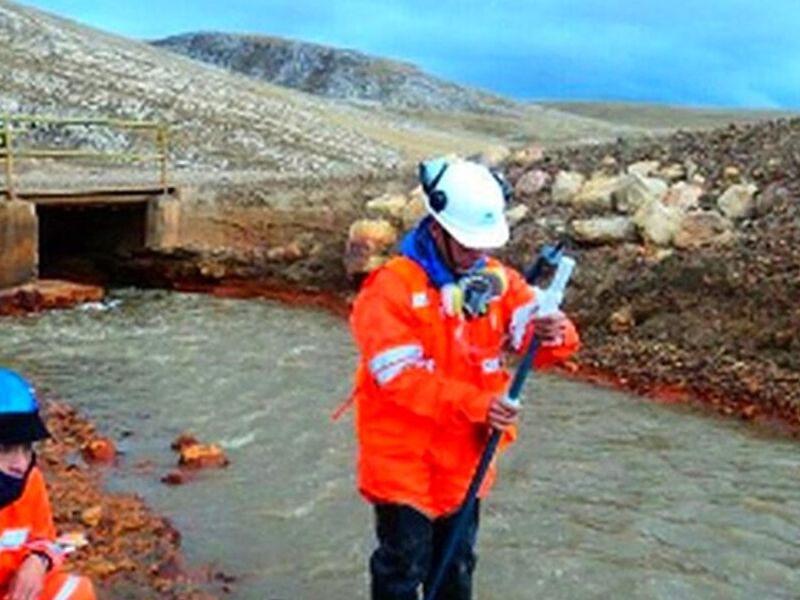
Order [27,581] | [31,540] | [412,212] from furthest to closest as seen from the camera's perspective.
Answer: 1. [412,212]
2. [31,540]
3. [27,581]

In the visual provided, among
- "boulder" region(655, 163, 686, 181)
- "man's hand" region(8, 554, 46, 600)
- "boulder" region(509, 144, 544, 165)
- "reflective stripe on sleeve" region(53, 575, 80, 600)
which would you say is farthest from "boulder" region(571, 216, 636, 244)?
"man's hand" region(8, 554, 46, 600)

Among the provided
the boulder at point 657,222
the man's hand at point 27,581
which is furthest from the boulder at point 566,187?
the man's hand at point 27,581

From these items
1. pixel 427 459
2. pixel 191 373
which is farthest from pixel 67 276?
pixel 427 459

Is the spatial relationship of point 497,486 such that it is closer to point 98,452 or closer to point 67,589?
point 98,452

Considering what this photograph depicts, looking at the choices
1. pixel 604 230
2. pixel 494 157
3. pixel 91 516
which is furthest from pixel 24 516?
pixel 494 157

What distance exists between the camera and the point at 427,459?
3.84 metres

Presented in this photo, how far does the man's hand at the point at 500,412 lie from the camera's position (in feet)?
11.8

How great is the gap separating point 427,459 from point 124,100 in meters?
25.8

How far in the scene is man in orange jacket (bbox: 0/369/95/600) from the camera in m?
3.34

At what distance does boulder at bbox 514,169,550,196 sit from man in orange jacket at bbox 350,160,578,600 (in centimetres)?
1206

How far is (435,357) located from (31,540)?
1.34m

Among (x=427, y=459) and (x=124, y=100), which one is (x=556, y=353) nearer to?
(x=427, y=459)

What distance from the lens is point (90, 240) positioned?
1909 cm

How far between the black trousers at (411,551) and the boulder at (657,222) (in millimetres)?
9223
